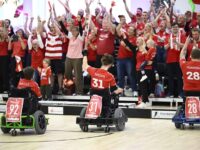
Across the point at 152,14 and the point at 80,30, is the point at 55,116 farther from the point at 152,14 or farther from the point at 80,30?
the point at 152,14

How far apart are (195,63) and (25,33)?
672 cm

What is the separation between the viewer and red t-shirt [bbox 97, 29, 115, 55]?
13.9 metres

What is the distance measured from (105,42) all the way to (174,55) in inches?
72.5

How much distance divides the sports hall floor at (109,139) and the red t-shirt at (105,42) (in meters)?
2.92

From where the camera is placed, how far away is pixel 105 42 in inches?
549

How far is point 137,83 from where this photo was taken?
1392 centimetres

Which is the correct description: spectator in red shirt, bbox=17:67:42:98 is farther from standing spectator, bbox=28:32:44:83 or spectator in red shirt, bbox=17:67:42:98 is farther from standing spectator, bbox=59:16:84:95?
standing spectator, bbox=28:32:44:83

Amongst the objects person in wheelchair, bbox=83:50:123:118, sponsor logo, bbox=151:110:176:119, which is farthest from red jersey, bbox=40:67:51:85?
person in wheelchair, bbox=83:50:123:118

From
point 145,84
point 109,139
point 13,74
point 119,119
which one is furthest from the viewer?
point 13,74

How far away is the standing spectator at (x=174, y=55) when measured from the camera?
13172 millimetres

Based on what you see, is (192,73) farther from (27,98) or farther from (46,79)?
(46,79)

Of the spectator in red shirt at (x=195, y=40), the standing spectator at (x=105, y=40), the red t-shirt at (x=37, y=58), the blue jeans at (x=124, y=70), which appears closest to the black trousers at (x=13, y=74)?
the red t-shirt at (x=37, y=58)

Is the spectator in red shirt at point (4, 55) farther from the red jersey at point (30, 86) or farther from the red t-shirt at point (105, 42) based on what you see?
the red jersey at point (30, 86)

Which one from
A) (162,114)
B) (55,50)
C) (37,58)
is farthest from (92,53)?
(162,114)
